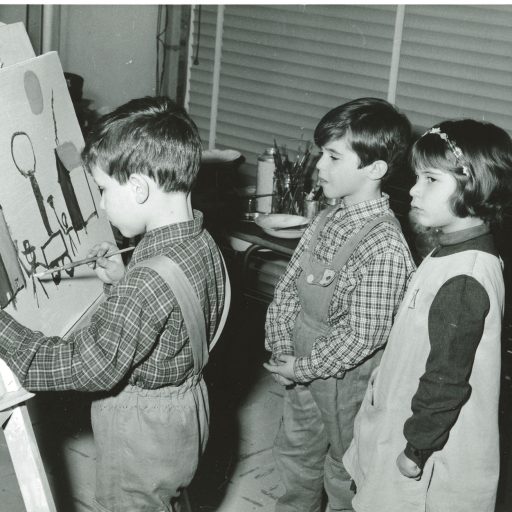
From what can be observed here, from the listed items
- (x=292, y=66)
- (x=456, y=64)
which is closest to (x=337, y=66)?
(x=292, y=66)

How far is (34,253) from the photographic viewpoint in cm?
191

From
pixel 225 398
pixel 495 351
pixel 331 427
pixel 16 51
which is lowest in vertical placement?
pixel 225 398

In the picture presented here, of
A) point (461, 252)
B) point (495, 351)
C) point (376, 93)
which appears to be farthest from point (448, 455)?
A: point (376, 93)

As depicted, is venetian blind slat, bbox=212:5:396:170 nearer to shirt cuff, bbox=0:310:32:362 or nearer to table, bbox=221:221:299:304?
table, bbox=221:221:299:304

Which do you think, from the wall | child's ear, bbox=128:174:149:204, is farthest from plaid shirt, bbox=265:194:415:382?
the wall

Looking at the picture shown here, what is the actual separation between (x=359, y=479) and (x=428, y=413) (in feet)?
1.18

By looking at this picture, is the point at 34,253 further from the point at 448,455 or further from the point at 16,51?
the point at 448,455

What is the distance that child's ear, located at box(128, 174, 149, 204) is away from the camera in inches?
63.6

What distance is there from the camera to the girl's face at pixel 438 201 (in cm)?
176

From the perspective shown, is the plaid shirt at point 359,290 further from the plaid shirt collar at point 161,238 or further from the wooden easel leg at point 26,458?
the wooden easel leg at point 26,458

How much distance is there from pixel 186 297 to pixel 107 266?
18.0 inches

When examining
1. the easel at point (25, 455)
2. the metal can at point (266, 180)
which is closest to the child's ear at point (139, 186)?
the easel at point (25, 455)

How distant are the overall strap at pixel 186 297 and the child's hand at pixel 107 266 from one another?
383 mm

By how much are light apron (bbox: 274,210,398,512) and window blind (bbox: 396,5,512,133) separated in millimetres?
1549
